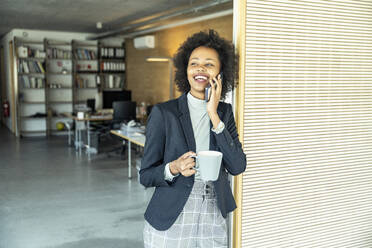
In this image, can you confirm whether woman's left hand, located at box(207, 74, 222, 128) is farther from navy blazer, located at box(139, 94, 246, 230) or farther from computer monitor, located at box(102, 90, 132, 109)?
computer monitor, located at box(102, 90, 132, 109)

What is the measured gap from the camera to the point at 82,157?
24.3 feet

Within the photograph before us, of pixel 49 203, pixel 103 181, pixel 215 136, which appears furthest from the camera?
pixel 103 181

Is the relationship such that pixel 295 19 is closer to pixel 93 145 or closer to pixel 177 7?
pixel 177 7

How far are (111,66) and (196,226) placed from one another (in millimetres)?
10378

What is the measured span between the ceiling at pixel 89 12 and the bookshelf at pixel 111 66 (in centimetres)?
111

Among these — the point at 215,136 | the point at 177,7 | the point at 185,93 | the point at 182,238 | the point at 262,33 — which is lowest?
the point at 182,238

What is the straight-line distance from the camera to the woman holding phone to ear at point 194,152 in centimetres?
147

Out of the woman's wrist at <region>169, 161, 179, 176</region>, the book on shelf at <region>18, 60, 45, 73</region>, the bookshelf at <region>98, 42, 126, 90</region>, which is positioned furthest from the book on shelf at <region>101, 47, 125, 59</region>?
the woman's wrist at <region>169, 161, 179, 176</region>

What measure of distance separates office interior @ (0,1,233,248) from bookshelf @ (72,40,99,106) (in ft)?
0.11

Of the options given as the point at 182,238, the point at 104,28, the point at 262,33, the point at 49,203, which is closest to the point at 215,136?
the point at 182,238

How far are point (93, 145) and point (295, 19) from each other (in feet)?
21.5

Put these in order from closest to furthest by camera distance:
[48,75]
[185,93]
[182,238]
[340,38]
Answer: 1. [182,238]
2. [185,93]
3. [340,38]
4. [48,75]

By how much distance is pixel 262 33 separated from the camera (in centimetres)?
190

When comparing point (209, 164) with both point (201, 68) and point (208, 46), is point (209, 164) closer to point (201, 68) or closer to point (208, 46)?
point (201, 68)
